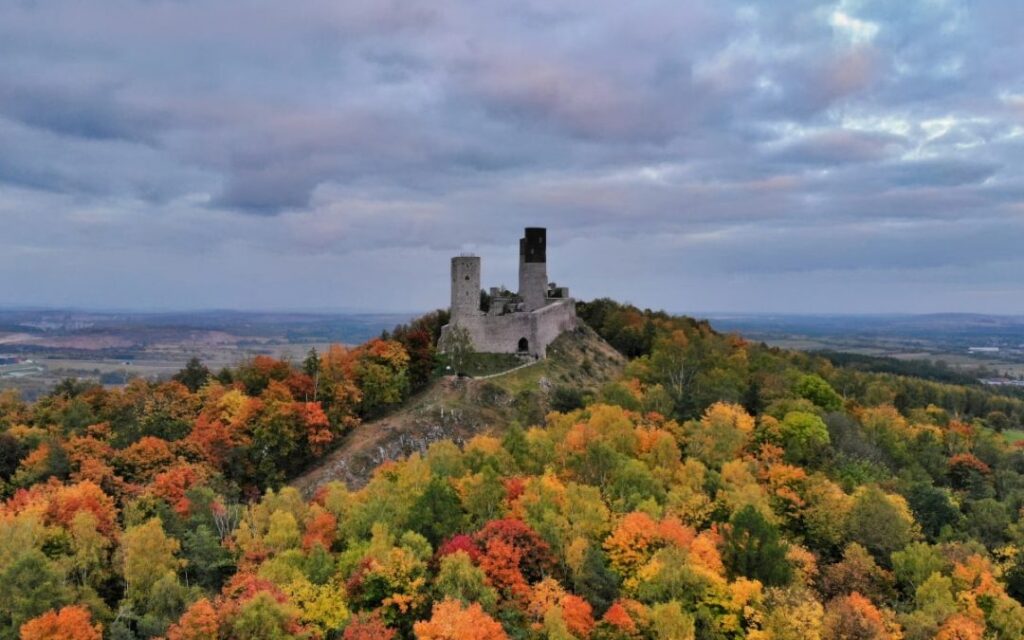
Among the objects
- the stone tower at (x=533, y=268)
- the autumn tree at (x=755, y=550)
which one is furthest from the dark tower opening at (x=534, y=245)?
the autumn tree at (x=755, y=550)

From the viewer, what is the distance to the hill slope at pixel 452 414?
187 ft

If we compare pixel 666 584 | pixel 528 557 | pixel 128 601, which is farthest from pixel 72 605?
pixel 666 584

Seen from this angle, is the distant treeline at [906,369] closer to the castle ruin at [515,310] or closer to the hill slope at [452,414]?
the castle ruin at [515,310]

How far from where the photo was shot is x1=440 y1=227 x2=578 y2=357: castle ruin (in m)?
71.8

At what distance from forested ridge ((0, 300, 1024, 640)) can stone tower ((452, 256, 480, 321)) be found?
5.99 metres

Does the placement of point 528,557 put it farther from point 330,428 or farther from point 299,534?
point 330,428

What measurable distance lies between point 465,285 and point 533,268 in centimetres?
1061

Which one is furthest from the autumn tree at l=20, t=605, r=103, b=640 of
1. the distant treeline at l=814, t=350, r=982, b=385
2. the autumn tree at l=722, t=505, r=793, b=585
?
the distant treeline at l=814, t=350, r=982, b=385

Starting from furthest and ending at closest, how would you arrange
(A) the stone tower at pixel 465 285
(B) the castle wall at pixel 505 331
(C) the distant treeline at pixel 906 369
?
(C) the distant treeline at pixel 906 369
(B) the castle wall at pixel 505 331
(A) the stone tower at pixel 465 285

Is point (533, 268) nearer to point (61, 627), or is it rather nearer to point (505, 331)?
point (505, 331)

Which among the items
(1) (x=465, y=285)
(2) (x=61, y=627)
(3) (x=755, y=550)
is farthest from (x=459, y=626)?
(1) (x=465, y=285)

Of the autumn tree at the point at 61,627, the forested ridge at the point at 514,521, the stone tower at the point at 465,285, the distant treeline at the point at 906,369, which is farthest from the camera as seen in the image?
the distant treeline at the point at 906,369

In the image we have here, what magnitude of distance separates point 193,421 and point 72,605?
28.0m

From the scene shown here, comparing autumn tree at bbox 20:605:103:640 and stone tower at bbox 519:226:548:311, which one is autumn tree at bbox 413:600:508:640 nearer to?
autumn tree at bbox 20:605:103:640
